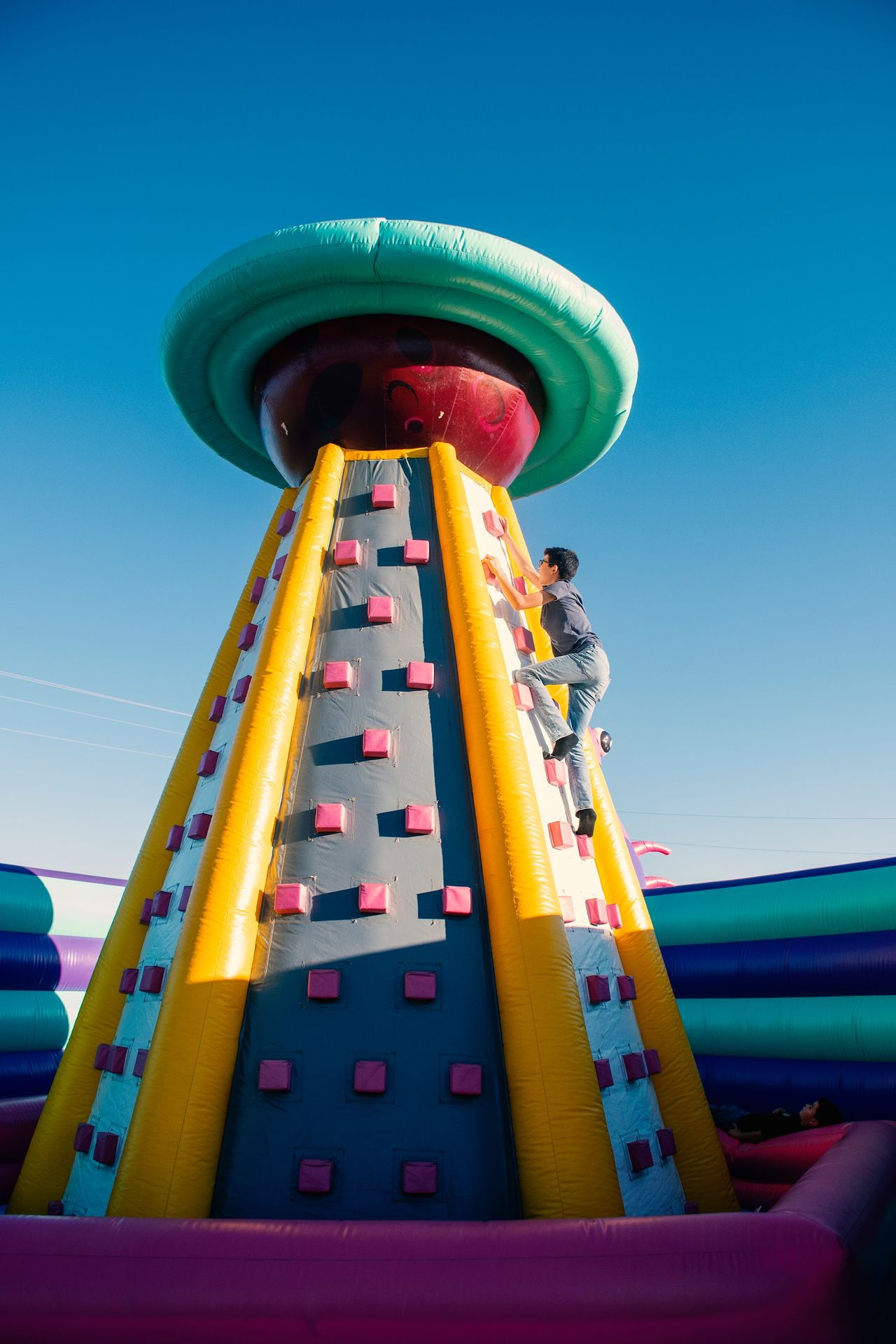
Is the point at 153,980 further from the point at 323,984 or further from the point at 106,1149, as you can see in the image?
the point at 323,984

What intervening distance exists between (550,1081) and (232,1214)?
3.19 ft

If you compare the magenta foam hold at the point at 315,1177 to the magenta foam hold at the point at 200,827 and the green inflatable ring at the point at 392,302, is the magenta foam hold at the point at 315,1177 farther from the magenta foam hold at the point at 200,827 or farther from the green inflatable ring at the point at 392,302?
the green inflatable ring at the point at 392,302

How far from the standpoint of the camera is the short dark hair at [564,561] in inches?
161

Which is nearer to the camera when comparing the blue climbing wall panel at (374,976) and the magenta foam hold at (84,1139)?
the blue climbing wall panel at (374,976)

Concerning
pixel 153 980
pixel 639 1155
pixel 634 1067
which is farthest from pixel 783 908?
pixel 153 980

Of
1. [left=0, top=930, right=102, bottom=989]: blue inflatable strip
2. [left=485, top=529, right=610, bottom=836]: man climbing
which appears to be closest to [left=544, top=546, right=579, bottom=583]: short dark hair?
[left=485, top=529, right=610, bottom=836]: man climbing

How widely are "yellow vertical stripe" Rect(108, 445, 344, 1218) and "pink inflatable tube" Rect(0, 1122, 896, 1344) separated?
55 cm

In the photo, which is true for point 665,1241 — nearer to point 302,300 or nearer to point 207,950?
point 207,950

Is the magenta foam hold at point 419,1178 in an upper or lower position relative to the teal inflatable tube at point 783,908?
lower

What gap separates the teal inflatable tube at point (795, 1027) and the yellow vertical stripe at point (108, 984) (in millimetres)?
3237

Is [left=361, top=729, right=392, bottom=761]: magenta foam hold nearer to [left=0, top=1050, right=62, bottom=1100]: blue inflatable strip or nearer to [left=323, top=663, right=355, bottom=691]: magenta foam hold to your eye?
[left=323, top=663, right=355, bottom=691]: magenta foam hold

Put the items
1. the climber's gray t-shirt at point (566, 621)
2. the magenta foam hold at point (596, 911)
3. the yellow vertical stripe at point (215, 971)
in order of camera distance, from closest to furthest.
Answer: the yellow vertical stripe at point (215, 971) → the magenta foam hold at point (596, 911) → the climber's gray t-shirt at point (566, 621)

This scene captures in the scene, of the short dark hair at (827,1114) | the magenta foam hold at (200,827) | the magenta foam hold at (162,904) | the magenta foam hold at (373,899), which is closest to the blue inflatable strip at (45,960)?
the magenta foam hold at (162,904)

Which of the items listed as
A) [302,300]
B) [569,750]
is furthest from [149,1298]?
[302,300]
